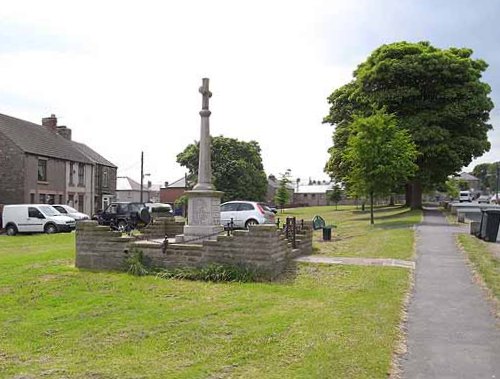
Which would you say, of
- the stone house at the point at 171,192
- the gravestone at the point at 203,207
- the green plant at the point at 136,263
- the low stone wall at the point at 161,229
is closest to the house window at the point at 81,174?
the low stone wall at the point at 161,229

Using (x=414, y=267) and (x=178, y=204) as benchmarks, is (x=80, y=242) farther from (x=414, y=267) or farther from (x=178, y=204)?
(x=178, y=204)

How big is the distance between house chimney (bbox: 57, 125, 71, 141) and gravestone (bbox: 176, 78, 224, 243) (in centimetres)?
3674

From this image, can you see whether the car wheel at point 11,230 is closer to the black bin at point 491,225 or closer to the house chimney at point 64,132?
the house chimney at point 64,132

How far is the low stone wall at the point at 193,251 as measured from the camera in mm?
10836

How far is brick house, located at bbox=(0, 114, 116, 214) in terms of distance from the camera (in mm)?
36531

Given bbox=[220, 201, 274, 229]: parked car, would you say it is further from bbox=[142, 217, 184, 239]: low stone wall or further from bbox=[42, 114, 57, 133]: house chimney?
bbox=[42, 114, 57, 133]: house chimney

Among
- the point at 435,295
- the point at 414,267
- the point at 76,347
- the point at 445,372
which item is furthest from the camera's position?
the point at 414,267

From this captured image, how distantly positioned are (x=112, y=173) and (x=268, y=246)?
42186 mm

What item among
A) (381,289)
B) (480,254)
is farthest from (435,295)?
(480,254)

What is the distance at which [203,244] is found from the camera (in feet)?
37.1

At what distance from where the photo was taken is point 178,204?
185ft

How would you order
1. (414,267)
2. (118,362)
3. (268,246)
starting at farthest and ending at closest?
(414,267) < (268,246) < (118,362)

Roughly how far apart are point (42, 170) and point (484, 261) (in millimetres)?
34030

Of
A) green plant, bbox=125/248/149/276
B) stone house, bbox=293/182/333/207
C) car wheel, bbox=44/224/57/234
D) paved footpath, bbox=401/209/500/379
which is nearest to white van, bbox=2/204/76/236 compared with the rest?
car wheel, bbox=44/224/57/234
